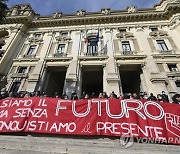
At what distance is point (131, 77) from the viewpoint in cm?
1731

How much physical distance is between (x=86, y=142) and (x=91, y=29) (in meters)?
16.0

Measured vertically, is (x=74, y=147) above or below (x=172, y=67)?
below

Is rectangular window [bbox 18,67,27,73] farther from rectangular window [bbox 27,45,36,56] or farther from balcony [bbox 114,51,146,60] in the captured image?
balcony [bbox 114,51,146,60]

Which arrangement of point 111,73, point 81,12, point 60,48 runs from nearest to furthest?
point 111,73 → point 60,48 → point 81,12

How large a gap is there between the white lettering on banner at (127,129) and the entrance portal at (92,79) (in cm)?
972

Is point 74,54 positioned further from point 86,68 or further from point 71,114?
point 71,114

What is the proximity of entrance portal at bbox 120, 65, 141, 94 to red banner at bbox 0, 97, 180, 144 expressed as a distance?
886 centimetres

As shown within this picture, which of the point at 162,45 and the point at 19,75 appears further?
the point at 162,45

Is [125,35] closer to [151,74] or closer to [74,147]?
[151,74]

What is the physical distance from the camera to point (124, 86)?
62.2 ft

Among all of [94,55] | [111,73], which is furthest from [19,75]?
[111,73]

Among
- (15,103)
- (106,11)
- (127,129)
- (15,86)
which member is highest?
(106,11)

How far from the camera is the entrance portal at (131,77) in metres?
15.5

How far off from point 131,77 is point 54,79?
9377 mm
